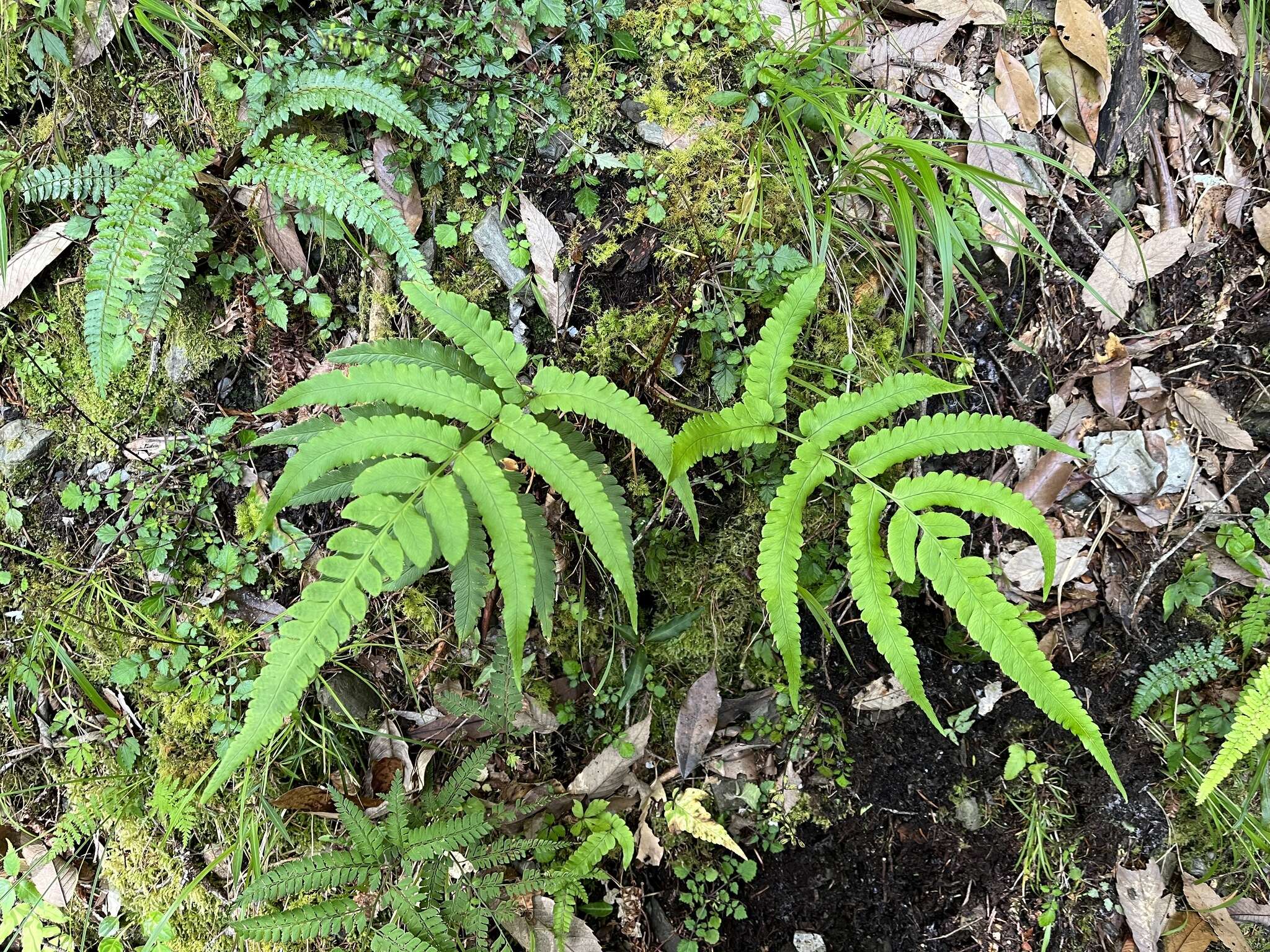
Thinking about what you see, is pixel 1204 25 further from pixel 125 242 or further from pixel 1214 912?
pixel 125 242

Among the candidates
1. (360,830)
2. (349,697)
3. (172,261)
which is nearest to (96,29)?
(172,261)

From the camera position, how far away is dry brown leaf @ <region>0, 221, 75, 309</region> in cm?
341

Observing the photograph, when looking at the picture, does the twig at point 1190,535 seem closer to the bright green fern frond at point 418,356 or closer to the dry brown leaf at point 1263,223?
the dry brown leaf at point 1263,223

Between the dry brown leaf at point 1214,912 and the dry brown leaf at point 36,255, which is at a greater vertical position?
the dry brown leaf at point 36,255

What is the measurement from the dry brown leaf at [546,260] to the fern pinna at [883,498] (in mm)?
914

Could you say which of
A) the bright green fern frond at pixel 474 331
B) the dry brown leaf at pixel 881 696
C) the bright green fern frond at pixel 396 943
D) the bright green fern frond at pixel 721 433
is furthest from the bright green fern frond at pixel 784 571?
the bright green fern frond at pixel 396 943

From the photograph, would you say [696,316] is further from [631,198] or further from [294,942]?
[294,942]

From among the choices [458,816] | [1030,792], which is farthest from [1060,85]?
[458,816]

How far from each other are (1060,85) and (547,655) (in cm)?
346

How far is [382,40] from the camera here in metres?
3.16

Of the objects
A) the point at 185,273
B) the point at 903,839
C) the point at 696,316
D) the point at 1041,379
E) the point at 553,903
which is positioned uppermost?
the point at 185,273

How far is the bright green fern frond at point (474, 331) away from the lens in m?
2.72

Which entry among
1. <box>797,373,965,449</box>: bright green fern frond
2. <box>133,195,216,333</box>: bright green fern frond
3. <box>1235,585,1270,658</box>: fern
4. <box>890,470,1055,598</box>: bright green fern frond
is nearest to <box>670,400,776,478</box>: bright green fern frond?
<box>797,373,965,449</box>: bright green fern frond

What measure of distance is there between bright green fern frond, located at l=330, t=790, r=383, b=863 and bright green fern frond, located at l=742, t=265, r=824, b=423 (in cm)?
221
